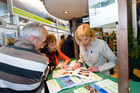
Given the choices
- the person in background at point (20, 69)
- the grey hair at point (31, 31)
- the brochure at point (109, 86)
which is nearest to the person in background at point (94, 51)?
the brochure at point (109, 86)

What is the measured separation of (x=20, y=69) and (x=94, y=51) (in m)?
1.05

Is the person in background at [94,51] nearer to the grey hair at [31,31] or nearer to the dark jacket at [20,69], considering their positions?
the grey hair at [31,31]

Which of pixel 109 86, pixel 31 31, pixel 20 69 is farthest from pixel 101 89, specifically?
pixel 31 31

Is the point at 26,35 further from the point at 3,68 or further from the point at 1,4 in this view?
the point at 1,4

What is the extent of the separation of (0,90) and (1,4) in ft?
5.90

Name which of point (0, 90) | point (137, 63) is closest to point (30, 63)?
point (0, 90)

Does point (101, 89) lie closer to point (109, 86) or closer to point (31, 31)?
point (109, 86)

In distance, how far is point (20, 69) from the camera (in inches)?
30.5

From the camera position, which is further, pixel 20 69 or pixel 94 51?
pixel 94 51

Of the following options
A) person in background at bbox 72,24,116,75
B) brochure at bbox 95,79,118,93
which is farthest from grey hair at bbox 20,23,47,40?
brochure at bbox 95,79,118,93

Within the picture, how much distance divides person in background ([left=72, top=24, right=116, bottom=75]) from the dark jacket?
78 centimetres

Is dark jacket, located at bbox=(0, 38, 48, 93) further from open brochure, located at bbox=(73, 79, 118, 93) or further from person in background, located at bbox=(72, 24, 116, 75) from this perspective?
person in background, located at bbox=(72, 24, 116, 75)

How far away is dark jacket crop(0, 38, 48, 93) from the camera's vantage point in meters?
0.77

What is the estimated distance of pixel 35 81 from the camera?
82cm
